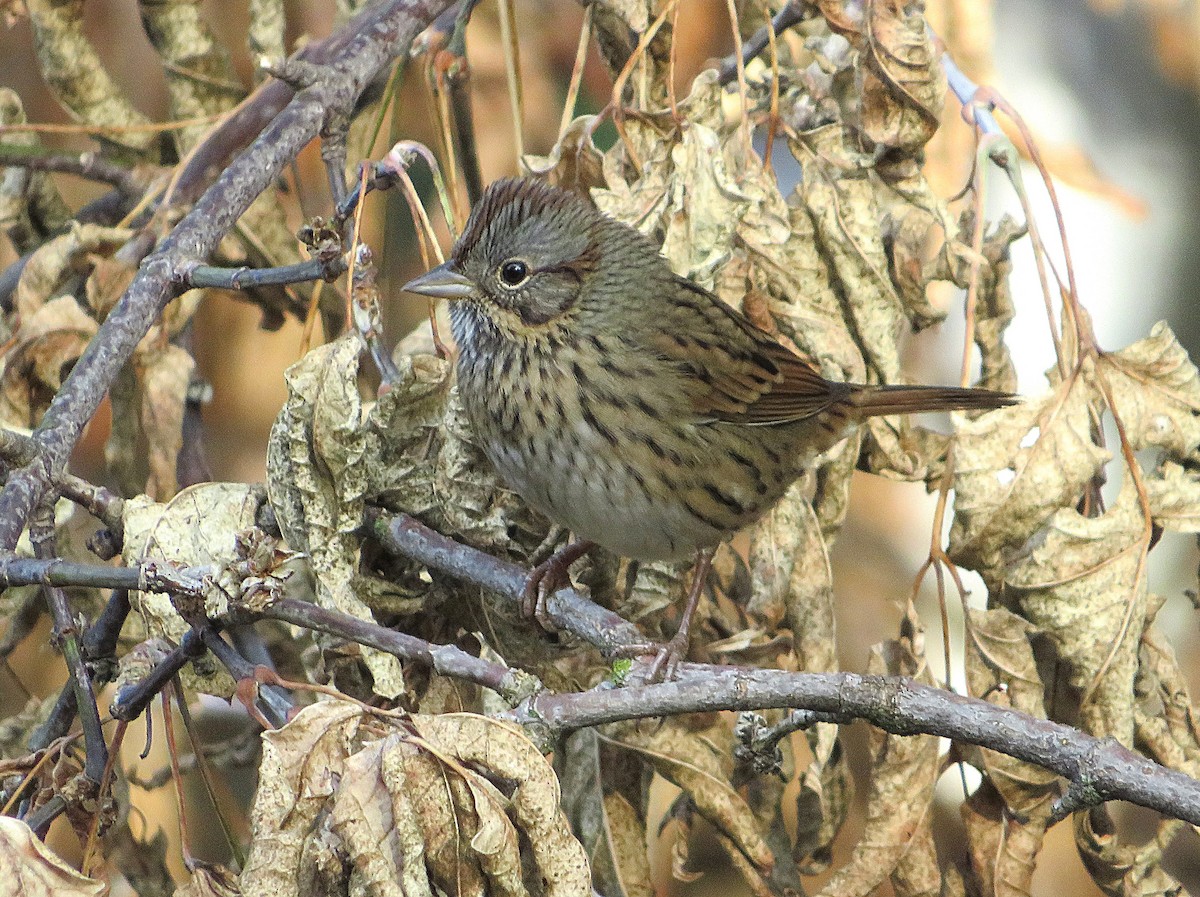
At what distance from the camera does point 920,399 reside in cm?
298

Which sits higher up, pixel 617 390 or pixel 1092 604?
pixel 617 390

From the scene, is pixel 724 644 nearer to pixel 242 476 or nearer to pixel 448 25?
pixel 448 25

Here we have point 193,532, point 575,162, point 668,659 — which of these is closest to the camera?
point 193,532

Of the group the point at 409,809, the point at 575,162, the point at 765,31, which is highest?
the point at 765,31

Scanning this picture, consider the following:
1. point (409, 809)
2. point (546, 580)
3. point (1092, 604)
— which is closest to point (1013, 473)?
point (1092, 604)

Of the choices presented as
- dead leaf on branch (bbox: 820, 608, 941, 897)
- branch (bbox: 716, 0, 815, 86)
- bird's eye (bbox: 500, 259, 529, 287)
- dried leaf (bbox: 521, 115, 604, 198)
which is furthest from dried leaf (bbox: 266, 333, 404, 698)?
branch (bbox: 716, 0, 815, 86)

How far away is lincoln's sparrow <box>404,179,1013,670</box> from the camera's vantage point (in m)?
2.65

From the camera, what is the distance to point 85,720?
5.98 feet

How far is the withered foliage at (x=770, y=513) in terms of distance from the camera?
2.33 meters

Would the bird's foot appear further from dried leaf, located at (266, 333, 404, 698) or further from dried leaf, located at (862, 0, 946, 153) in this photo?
dried leaf, located at (862, 0, 946, 153)

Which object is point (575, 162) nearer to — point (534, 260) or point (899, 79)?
point (534, 260)

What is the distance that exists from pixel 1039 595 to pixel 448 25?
6.19ft

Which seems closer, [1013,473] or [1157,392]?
[1013,473]

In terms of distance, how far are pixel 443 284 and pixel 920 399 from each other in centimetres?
106
